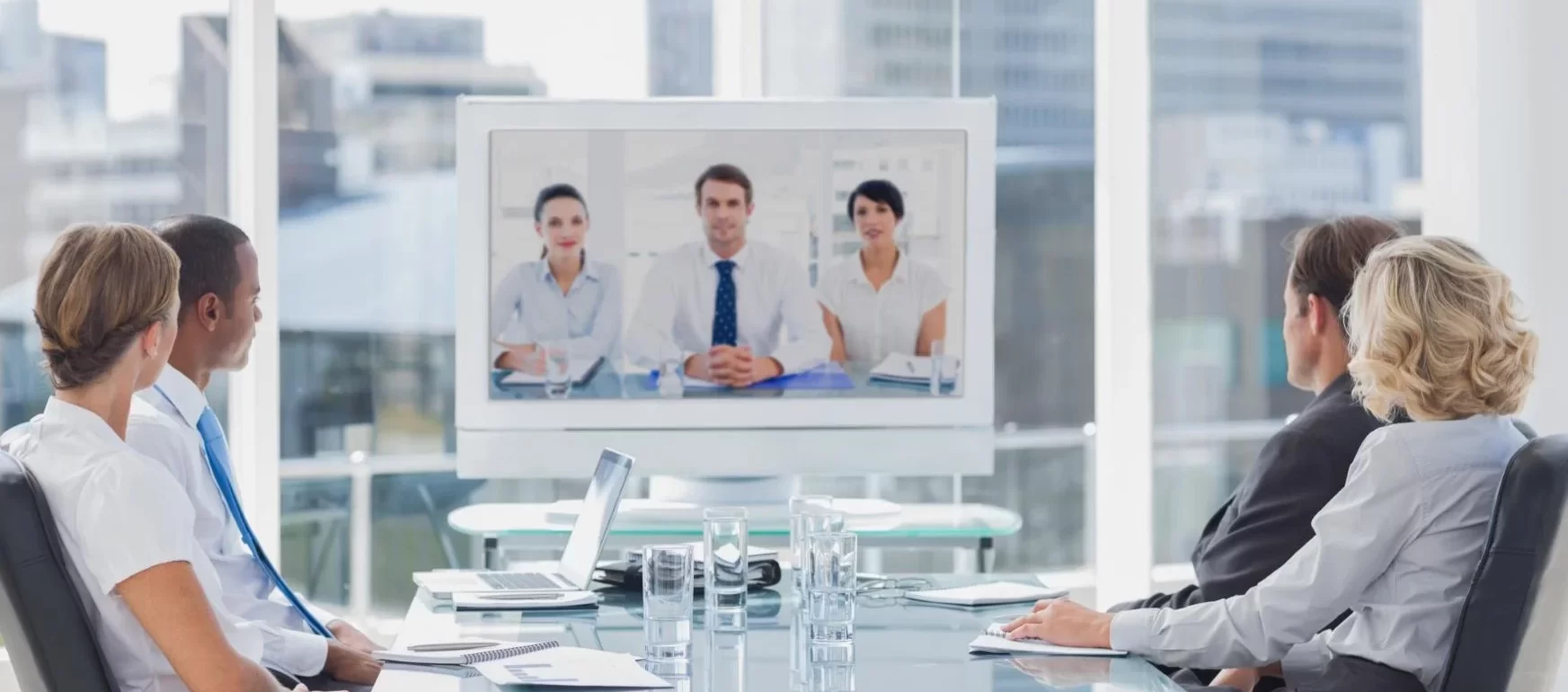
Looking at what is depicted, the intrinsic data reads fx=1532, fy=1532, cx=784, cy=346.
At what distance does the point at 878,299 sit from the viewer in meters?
3.60

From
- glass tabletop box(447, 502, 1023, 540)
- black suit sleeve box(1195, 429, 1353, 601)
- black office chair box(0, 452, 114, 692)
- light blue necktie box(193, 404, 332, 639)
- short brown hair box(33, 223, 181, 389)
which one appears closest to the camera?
black office chair box(0, 452, 114, 692)

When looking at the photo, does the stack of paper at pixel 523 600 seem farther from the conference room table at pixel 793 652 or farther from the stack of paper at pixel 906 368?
the stack of paper at pixel 906 368

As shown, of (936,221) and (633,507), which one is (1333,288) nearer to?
(936,221)

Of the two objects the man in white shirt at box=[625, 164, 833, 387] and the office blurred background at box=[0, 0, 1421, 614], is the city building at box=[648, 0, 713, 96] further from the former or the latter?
the man in white shirt at box=[625, 164, 833, 387]

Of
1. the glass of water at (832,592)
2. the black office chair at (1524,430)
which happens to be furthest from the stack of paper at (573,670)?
the black office chair at (1524,430)

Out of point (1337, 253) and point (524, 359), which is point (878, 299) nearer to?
point (524, 359)

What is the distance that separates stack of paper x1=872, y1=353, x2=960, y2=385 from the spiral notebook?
5.48 ft

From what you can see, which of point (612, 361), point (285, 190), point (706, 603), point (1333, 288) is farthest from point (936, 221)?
point (285, 190)

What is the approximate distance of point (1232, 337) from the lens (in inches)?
195

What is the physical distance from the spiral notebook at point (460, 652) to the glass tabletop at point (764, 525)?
1.21m

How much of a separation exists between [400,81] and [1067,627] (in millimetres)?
3163

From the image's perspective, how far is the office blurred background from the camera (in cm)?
436

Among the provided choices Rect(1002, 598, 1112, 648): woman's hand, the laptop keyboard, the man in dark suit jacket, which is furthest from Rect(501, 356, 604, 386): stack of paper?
Rect(1002, 598, 1112, 648): woman's hand

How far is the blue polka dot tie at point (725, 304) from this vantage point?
141 inches
